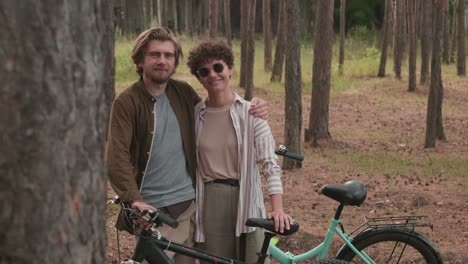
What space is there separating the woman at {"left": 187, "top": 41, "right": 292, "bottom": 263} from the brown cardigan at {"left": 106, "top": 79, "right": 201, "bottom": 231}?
8cm

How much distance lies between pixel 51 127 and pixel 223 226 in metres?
2.15

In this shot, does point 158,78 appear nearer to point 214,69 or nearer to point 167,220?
point 214,69

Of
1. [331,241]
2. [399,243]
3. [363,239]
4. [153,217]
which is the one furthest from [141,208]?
[399,243]

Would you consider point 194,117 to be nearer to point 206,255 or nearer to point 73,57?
point 206,255

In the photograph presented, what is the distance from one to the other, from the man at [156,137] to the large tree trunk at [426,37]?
10466 mm

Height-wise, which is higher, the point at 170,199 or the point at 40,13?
the point at 40,13

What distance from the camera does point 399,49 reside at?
22.4m

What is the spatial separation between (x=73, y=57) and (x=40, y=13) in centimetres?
14


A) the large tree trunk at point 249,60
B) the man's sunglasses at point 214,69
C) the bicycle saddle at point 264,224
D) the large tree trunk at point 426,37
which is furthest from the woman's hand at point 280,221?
the large tree trunk at point 249,60

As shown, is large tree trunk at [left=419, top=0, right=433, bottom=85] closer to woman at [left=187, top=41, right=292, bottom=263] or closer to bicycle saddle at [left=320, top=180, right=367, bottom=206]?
bicycle saddle at [left=320, top=180, right=367, bottom=206]

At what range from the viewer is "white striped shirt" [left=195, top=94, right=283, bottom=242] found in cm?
399

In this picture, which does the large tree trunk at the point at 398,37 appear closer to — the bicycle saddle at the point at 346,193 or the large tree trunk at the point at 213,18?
the large tree trunk at the point at 213,18

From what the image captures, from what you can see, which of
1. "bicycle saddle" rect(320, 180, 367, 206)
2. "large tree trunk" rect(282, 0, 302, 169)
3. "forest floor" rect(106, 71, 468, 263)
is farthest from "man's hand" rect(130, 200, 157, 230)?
"large tree trunk" rect(282, 0, 302, 169)

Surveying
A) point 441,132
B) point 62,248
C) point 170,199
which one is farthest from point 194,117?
point 441,132
